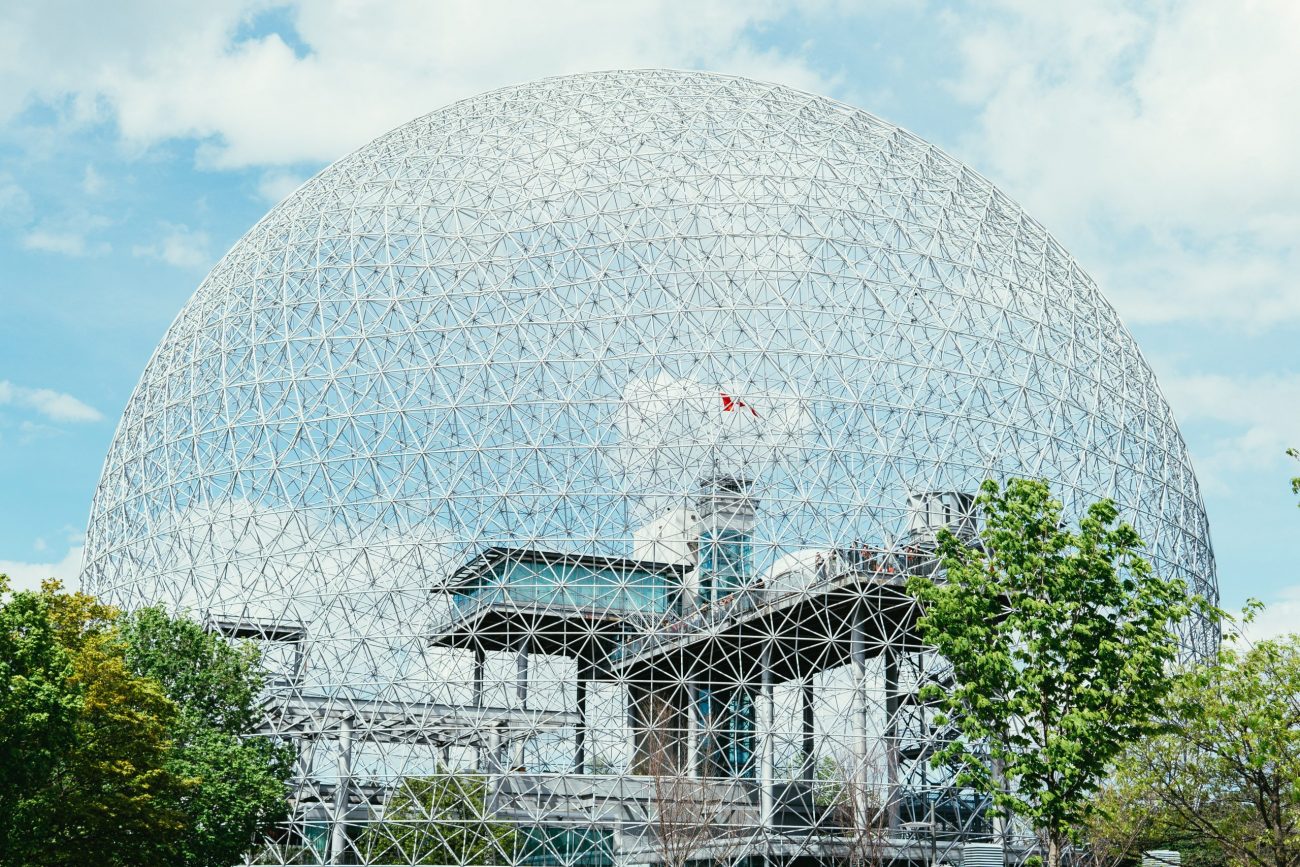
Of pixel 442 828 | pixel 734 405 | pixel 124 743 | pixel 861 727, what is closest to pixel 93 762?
pixel 124 743

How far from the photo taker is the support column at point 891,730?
105 ft

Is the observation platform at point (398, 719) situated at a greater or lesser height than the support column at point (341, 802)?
greater

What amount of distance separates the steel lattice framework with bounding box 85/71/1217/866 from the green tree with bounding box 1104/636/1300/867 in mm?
10607

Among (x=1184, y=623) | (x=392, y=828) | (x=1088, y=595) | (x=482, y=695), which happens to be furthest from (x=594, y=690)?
(x=1184, y=623)

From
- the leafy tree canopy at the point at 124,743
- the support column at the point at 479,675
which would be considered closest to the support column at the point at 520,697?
the support column at the point at 479,675

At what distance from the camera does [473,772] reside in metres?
32.2

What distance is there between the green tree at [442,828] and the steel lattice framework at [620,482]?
114 millimetres

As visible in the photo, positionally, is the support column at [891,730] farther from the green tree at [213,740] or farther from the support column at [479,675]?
the green tree at [213,740]

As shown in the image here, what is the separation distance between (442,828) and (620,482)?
9.75 metres

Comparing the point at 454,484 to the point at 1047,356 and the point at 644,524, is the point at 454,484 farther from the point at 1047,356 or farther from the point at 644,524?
the point at 1047,356

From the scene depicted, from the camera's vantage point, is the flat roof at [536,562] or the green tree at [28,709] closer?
the green tree at [28,709]

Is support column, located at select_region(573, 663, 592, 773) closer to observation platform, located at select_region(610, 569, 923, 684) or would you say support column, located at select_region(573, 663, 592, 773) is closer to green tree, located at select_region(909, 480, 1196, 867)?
observation platform, located at select_region(610, 569, 923, 684)

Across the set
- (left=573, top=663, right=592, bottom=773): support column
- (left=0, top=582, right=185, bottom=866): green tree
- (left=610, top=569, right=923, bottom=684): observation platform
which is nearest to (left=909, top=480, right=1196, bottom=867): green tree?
(left=610, top=569, right=923, bottom=684): observation platform

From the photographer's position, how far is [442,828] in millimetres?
32031
